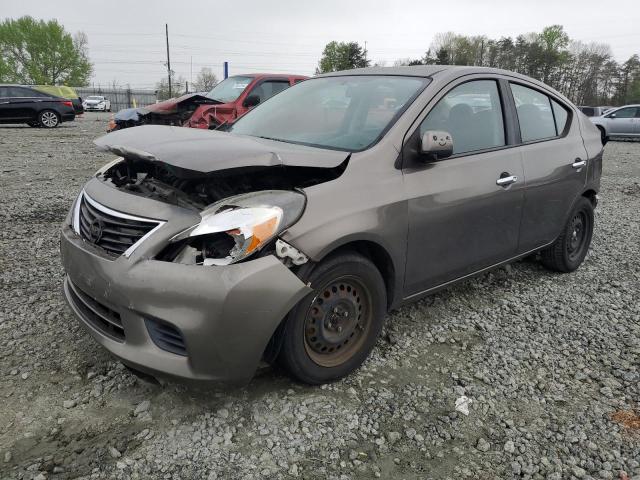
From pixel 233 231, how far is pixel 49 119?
1888 cm

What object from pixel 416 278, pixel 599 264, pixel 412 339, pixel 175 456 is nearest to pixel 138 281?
pixel 175 456

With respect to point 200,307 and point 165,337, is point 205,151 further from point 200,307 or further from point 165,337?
point 165,337

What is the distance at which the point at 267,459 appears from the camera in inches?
84.6

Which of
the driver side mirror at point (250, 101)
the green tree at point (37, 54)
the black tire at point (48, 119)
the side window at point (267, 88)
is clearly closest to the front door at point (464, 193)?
the driver side mirror at point (250, 101)

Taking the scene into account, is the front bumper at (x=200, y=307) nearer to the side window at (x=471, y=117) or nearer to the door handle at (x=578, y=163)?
the side window at (x=471, y=117)

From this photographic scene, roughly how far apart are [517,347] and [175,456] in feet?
7.15

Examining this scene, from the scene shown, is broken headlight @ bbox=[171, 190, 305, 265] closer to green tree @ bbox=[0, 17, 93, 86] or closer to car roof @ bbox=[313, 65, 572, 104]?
car roof @ bbox=[313, 65, 572, 104]

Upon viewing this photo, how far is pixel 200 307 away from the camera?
6.88 feet

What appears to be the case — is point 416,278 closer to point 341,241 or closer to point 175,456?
point 341,241

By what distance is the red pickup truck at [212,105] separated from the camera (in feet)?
29.6

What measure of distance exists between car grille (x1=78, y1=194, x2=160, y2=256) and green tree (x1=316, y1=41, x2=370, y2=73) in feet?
203

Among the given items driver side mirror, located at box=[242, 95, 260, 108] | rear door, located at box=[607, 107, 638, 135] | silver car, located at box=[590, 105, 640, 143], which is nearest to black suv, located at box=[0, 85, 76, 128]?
driver side mirror, located at box=[242, 95, 260, 108]

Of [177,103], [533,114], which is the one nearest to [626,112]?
[177,103]

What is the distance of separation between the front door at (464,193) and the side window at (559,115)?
0.87m
